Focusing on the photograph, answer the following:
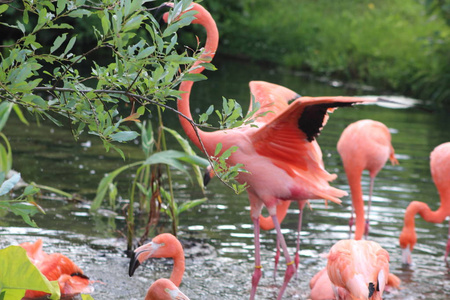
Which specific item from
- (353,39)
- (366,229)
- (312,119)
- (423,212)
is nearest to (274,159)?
(312,119)

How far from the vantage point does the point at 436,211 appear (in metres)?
5.58

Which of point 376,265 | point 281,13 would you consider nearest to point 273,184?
point 376,265

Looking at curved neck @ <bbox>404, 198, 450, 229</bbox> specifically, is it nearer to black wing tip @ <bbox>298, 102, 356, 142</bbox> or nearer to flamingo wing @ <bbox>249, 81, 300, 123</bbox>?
flamingo wing @ <bbox>249, 81, 300, 123</bbox>

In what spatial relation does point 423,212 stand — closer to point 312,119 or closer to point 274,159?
point 274,159

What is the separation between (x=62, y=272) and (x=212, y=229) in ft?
5.34

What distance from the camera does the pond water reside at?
4426 mm

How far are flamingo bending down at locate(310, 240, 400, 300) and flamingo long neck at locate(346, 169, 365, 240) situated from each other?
1.14 metres

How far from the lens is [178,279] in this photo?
3.81m

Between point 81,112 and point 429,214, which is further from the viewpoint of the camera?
point 429,214

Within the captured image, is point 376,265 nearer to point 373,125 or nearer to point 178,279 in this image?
point 178,279

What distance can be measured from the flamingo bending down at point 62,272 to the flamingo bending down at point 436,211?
2298 millimetres

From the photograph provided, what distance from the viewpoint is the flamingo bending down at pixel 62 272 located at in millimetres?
3980

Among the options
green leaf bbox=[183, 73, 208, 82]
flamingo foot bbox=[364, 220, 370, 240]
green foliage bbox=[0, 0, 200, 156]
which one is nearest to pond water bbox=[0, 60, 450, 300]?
flamingo foot bbox=[364, 220, 370, 240]

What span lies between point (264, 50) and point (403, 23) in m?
3.70
